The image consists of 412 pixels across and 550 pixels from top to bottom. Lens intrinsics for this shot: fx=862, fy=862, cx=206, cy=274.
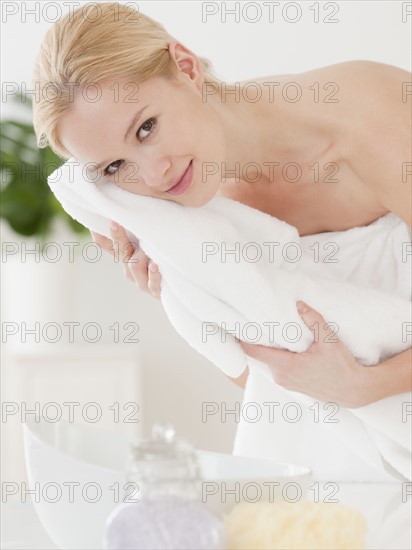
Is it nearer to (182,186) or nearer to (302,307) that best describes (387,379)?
(302,307)

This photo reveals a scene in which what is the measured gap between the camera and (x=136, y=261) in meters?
1.12

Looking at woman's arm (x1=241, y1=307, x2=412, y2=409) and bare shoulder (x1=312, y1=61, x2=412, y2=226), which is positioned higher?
bare shoulder (x1=312, y1=61, x2=412, y2=226)

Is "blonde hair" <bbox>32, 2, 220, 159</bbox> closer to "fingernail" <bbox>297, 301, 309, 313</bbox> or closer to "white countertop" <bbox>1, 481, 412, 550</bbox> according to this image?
"fingernail" <bbox>297, 301, 309, 313</bbox>

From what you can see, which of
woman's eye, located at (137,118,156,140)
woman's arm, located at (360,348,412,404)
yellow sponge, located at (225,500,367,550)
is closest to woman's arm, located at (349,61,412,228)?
woman's arm, located at (360,348,412,404)

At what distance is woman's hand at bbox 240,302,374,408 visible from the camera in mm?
1058

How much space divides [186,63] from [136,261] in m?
0.26

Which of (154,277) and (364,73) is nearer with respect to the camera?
(154,277)

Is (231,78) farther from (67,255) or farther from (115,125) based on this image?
(115,125)

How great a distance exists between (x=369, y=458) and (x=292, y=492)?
0.52 metres

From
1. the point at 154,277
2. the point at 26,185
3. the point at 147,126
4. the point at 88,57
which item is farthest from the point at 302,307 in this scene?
the point at 26,185

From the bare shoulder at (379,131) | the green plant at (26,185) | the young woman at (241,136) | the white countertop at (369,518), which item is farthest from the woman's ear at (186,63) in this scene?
the green plant at (26,185)

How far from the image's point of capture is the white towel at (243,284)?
3.35ft

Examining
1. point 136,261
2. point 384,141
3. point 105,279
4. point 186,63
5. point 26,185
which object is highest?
point 186,63

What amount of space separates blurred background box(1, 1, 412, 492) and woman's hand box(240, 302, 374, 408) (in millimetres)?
1434
